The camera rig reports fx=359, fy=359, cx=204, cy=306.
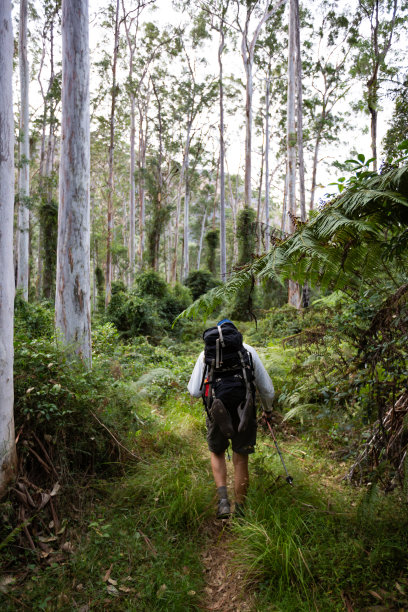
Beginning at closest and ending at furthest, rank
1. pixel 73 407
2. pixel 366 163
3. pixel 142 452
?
pixel 366 163 → pixel 73 407 → pixel 142 452

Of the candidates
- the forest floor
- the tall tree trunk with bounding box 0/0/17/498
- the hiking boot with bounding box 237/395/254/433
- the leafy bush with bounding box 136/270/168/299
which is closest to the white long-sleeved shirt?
the hiking boot with bounding box 237/395/254/433

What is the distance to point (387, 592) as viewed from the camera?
2.12 metres

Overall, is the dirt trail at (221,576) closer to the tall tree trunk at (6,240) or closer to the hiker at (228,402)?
the hiker at (228,402)

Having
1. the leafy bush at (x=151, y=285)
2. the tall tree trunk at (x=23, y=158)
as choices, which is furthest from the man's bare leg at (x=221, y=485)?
A: the tall tree trunk at (x=23, y=158)

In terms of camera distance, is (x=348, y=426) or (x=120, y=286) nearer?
(x=348, y=426)

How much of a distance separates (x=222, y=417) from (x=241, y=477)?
26.9 inches

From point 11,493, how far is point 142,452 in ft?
4.94

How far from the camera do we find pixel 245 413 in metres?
3.17

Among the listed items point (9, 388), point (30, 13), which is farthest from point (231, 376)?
point (30, 13)

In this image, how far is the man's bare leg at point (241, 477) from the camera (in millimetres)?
3312

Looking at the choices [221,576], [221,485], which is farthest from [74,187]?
[221,576]

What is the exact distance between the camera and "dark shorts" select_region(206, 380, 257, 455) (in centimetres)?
321

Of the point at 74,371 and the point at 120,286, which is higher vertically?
the point at 120,286

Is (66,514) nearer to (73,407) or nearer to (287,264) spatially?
(73,407)
